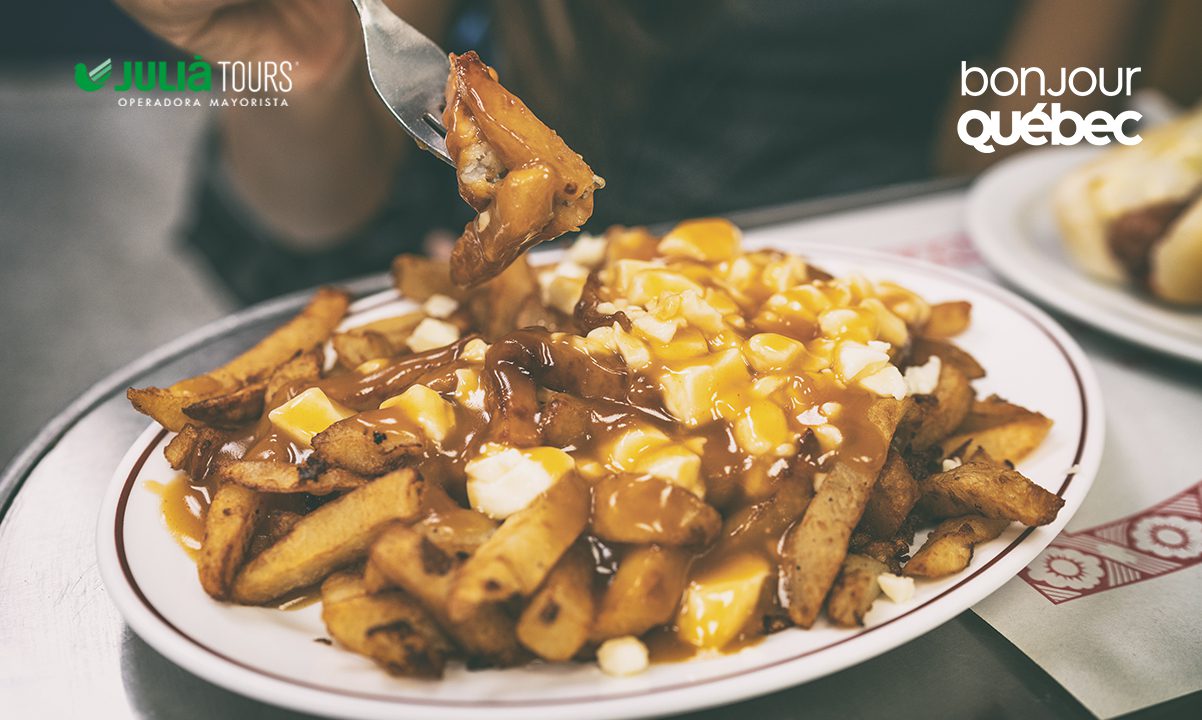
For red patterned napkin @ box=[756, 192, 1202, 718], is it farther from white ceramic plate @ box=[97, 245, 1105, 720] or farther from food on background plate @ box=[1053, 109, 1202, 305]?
food on background plate @ box=[1053, 109, 1202, 305]

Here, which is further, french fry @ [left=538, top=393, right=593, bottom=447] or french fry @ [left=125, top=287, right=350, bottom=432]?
french fry @ [left=125, top=287, right=350, bottom=432]

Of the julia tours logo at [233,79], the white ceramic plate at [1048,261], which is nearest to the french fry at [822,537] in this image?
the white ceramic plate at [1048,261]

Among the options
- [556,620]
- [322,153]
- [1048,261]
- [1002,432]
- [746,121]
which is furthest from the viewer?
[746,121]

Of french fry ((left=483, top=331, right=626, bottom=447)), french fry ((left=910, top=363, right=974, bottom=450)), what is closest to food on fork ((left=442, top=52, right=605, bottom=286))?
french fry ((left=483, top=331, right=626, bottom=447))

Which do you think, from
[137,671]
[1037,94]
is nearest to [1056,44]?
[1037,94]

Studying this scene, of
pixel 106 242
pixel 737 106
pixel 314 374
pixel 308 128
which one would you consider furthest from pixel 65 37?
pixel 314 374

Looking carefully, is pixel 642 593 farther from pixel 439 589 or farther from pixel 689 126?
pixel 689 126

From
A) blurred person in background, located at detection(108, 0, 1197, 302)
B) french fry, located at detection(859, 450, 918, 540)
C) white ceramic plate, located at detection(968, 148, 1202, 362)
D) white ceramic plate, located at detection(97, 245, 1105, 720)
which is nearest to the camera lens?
white ceramic plate, located at detection(97, 245, 1105, 720)

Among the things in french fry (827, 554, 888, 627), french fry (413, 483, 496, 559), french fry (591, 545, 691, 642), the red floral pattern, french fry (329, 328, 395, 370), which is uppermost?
french fry (329, 328, 395, 370)
